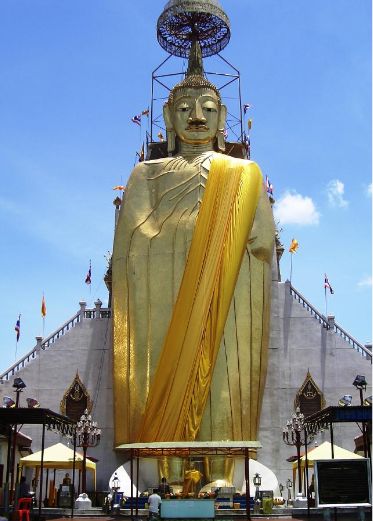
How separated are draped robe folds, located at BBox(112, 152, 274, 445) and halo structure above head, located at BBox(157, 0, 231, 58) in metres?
6.24

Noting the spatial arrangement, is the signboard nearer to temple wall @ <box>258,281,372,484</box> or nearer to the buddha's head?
temple wall @ <box>258,281,372,484</box>

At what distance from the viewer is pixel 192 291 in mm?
19422

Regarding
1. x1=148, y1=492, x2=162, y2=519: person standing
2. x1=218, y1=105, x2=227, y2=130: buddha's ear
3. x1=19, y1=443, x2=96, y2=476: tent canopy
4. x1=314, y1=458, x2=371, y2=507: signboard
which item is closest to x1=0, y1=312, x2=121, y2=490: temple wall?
x1=19, y1=443, x2=96, y2=476: tent canopy

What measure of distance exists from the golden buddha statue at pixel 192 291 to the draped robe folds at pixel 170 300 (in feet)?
0.09

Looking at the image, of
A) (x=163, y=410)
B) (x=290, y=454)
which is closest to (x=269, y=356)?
(x=290, y=454)

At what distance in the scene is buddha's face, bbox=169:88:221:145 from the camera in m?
21.5

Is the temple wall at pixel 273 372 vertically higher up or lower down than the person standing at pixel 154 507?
higher up

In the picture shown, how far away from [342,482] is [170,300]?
10073mm

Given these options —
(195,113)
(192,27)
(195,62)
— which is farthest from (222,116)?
(192,27)

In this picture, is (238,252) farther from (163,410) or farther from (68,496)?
(68,496)

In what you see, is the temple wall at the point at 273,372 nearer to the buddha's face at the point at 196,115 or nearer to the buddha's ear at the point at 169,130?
the buddha's face at the point at 196,115

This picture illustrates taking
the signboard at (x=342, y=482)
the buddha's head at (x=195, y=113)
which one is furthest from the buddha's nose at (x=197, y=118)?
the signboard at (x=342, y=482)

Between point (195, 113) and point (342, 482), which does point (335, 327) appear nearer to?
point (195, 113)

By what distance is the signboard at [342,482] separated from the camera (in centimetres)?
1014
